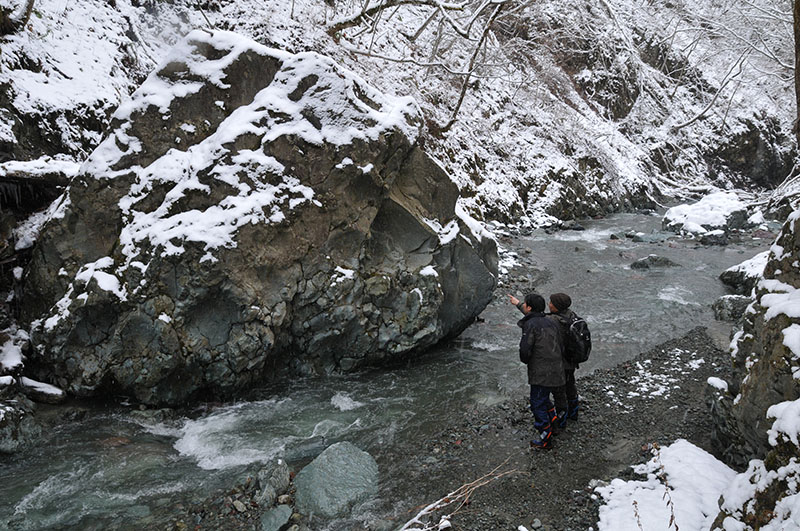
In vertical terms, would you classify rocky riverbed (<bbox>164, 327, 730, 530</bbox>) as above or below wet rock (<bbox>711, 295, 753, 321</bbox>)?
below

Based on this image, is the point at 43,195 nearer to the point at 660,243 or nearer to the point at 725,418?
the point at 725,418

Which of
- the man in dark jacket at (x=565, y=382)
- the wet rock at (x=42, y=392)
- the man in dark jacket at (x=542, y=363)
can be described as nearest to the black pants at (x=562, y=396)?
the man in dark jacket at (x=565, y=382)

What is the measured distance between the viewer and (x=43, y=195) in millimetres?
7098

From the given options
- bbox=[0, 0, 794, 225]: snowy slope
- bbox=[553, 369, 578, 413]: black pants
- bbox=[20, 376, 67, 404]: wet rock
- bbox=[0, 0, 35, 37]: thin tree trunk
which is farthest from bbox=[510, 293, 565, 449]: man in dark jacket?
bbox=[0, 0, 35, 37]: thin tree trunk

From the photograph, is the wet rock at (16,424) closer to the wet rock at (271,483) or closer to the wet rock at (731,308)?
the wet rock at (271,483)

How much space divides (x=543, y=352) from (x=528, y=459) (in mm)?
A: 1138

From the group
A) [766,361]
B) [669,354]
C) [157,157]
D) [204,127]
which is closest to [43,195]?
[157,157]

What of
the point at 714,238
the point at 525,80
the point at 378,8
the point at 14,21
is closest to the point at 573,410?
the point at 378,8

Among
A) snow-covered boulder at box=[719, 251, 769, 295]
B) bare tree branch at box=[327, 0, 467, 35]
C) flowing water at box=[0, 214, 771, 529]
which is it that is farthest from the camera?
snow-covered boulder at box=[719, 251, 769, 295]

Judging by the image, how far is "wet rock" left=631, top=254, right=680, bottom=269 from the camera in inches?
501

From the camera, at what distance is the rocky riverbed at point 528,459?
3947 millimetres

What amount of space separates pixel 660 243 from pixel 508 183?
21.3 feet

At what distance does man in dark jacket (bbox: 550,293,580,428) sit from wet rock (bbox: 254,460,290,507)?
3.01 metres

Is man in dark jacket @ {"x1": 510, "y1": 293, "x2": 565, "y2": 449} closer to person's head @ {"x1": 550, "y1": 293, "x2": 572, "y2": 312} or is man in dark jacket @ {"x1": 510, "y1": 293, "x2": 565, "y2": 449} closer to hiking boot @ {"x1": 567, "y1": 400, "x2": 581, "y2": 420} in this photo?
person's head @ {"x1": 550, "y1": 293, "x2": 572, "y2": 312}
